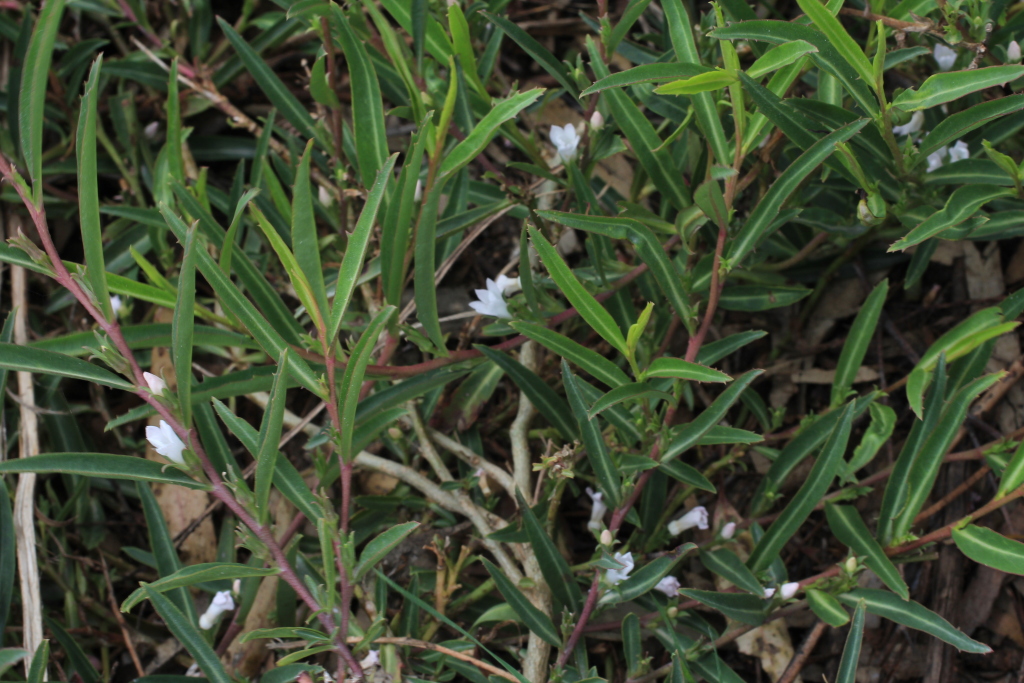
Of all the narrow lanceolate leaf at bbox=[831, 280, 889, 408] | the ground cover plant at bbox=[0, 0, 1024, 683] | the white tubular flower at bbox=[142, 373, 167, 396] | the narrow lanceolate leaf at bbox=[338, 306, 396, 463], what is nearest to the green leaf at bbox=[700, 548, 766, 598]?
the ground cover plant at bbox=[0, 0, 1024, 683]

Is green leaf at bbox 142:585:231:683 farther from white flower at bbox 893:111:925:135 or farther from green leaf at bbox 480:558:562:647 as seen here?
white flower at bbox 893:111:925:135

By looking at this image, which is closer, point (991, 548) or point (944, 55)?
point (991, 548)

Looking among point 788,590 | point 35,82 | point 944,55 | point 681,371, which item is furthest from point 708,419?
point 35,82

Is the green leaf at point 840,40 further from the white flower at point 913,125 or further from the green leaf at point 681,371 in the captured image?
the green leaf at point 681,371

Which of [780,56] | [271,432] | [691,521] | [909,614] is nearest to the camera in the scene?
[271,432]

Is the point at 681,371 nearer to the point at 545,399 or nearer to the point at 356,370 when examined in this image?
the point at 545,399

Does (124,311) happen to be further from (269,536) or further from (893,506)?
(893,506)

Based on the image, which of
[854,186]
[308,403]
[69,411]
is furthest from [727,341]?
[69,411]
